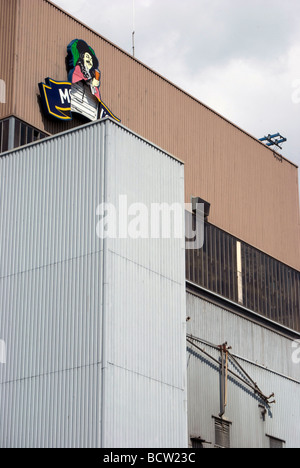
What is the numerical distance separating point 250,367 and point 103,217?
21204 mm

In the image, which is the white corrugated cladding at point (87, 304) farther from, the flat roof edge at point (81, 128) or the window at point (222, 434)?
the window at point (222, 434)

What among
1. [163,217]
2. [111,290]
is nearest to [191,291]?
[163,217]

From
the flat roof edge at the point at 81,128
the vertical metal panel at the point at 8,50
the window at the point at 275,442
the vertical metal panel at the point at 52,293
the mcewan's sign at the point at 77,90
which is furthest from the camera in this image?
the window at the point at 275,442

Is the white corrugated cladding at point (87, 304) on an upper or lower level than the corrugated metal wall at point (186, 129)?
lower

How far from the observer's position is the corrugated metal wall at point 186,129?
47.1 meters

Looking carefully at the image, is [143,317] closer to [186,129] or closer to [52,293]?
[52,293]

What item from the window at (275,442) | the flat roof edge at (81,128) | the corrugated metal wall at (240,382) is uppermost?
the flat roof edge at (81,128)

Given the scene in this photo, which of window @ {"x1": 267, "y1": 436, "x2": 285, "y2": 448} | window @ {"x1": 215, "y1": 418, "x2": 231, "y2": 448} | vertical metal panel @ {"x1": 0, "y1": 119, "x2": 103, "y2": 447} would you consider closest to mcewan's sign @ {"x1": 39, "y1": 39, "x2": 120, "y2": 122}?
vertical metal panel @ {"x1": 0, "y1": 119, "x2": 103, "y2": 447}

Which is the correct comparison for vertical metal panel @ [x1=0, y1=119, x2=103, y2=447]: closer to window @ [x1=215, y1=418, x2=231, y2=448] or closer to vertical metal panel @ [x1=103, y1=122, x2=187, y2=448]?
vertical metal panel @ [x1=103, y1=122, x2=187, y2=448]

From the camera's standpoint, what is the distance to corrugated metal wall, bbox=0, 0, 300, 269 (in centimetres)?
4706

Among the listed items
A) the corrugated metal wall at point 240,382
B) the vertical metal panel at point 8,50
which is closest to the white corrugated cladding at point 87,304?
the vertical metal panel at point 8,50

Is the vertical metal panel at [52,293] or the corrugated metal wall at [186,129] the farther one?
the corrugated metal wall at [186,129]

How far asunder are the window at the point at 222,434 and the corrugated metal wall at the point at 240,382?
1.02 ft

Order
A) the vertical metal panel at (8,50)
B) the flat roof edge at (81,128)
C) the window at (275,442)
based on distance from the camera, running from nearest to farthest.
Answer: the flat roof edge at (81,128)
the vertical metal panel at (8,50)
the window at (275,442)
